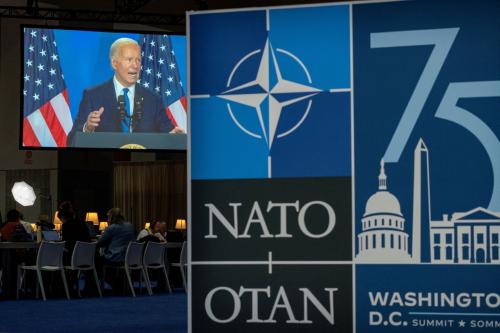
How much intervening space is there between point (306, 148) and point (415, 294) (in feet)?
1.97

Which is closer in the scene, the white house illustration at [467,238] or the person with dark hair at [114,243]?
the white house illustration at [467,238]

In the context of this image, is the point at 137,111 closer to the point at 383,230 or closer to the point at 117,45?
the point at 117,45

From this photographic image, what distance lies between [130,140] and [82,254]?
4154 mm

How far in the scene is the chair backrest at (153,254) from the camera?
13133 millimetres

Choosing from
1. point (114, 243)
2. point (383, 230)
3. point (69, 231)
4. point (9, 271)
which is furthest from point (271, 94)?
point (69, 231)

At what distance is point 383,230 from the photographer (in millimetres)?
3111

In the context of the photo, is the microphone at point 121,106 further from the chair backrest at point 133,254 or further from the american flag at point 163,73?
the chair backrest at point 133,254

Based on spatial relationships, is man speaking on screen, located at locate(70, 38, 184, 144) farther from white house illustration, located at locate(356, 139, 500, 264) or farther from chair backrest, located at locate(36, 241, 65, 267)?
white house illustration, located at locate(356, 139, 500, 264)

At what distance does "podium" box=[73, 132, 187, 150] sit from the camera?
51.6ft

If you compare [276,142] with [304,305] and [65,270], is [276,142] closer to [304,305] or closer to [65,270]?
[304,305]

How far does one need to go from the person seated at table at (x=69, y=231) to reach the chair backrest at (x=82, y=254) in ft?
2.21

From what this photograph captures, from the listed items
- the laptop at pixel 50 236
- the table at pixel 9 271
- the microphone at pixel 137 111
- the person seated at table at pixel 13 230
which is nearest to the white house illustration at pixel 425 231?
the table at pixel 9 271

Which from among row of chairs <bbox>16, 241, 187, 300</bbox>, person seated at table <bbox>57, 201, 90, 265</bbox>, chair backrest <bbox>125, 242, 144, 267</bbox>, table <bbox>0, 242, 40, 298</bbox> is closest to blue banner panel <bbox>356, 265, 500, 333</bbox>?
row of chairs <bbox>16, 241, 187, 300</bbox>

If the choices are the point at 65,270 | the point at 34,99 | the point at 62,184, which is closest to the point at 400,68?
the point at 65,270
